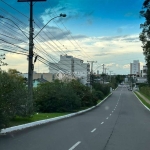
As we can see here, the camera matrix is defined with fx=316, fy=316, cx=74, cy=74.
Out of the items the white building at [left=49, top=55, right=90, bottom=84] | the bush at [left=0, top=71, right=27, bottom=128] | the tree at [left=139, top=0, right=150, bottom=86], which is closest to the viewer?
the bush at [left=0, top=71, right=27, bottom=128]

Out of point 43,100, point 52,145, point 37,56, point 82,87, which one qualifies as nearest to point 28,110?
point 37,56

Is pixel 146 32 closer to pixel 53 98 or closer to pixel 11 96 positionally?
pixel 53 98

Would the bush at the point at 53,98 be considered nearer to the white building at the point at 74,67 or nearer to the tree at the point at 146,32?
the tree at the point at 146,32

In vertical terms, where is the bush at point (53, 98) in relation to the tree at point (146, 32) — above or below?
below

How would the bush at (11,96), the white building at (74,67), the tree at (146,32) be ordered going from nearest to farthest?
the bush at (11,96), the tree at (146,32), the white building at (74,67)

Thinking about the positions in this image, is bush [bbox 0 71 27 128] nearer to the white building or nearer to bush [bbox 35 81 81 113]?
bush [bbox 35 81 81 113]

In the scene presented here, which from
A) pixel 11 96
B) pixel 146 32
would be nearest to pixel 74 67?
pixel 146 32

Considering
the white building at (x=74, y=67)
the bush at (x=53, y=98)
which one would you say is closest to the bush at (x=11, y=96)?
the bush at (x=53, y=98)

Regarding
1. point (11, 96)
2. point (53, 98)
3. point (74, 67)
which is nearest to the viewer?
point (11, 96)

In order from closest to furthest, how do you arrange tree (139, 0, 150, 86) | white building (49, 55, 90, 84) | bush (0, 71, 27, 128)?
bush (0, 71, 27, 128)
tree (139, 0, 150, 86)
white building (49, 55, 90, 84)

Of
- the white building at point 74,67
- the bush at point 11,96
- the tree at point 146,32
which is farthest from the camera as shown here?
the white building at point 74,67

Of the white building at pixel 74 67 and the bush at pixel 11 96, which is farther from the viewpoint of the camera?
the white building at pixel 74 67

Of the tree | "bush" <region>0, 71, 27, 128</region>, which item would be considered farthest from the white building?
"bush" <region>0, 71, 27, 128</region>

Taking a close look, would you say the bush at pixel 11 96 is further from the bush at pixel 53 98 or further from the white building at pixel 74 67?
the white building at pixel 74 67
